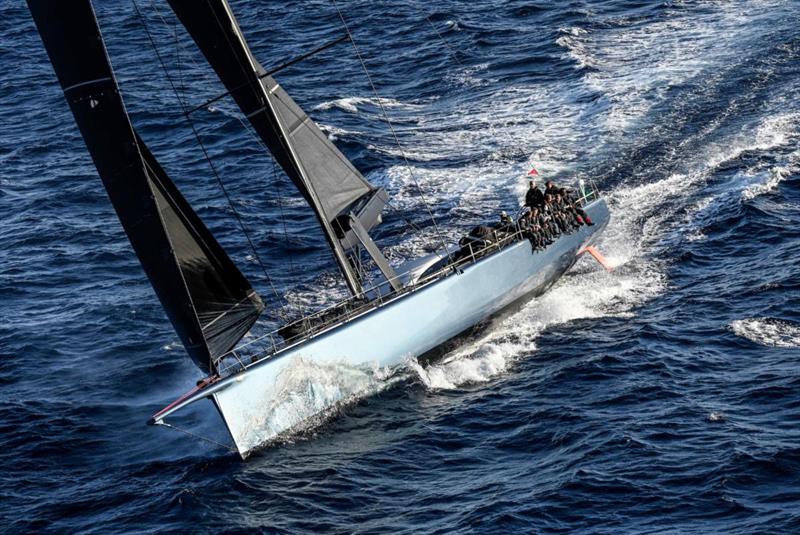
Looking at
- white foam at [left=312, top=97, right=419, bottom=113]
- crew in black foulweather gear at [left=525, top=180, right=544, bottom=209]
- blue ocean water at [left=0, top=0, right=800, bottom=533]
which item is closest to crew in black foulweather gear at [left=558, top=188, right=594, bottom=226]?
crew in black foulweather gear at [left=525, top=180, right=544, bottom=209]

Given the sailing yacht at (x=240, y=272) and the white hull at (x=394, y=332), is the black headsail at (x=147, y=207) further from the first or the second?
the white hull at (x=394, y=332)

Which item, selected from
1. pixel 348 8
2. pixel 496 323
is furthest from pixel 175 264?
pixel 348 8

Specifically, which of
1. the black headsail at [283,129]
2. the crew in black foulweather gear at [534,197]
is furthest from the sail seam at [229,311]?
the crew in black foulweather gear at [534,197]

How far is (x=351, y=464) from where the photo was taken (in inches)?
961

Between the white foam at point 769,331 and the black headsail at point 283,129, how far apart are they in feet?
29.7

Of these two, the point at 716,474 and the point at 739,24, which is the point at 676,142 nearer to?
the point at 739,24

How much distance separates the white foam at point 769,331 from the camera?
26756mm

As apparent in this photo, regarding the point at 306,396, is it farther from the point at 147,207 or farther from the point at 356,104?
the point at 356,104

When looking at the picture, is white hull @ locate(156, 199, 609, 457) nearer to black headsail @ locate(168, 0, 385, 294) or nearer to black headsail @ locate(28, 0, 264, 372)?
black headsail @ locate(28, 0, 264, 372)

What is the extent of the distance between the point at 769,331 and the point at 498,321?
6997 millimetres

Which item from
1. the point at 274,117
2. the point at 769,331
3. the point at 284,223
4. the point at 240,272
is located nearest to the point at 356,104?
the point at 284,223

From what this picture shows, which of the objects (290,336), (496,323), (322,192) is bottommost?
(496,323)

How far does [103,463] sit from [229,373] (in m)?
3.26

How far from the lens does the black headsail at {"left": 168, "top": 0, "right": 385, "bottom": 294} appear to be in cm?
2728
